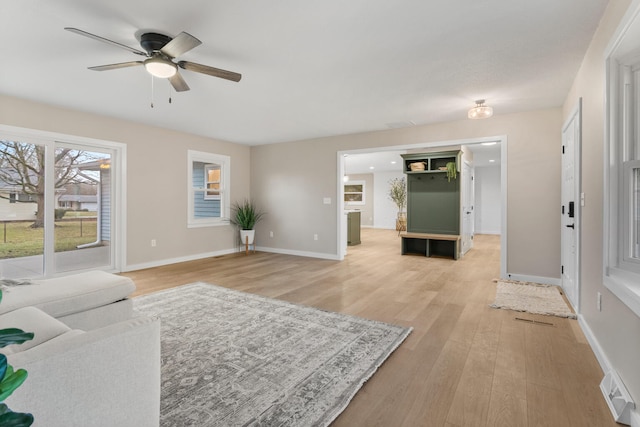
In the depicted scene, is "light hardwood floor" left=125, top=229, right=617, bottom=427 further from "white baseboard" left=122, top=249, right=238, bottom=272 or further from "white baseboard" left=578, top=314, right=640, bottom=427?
"white baseboard" left=122, top=249, right=238, bottom=272

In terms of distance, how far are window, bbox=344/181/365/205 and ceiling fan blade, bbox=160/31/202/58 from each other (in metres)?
11.4

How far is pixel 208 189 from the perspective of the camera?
649 cm

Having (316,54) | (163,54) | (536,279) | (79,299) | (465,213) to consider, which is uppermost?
(316,54)

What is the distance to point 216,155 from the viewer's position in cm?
653

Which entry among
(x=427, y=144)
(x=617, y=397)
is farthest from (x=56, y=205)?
(x=617, y=397)

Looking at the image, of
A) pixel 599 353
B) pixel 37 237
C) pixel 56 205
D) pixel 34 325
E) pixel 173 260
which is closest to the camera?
pixel 34 325

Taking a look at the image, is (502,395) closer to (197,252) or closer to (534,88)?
(534,88)

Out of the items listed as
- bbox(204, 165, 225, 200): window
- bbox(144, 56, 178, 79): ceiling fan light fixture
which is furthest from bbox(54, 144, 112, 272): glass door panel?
bbox(144, 56, 178, 79): ceiling fan light fixture

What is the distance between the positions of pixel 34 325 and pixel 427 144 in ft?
17.1

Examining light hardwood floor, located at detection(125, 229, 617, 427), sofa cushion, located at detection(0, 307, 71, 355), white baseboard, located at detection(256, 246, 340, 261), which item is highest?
sofa cushion, located at detection(0, 307, 71, 355)

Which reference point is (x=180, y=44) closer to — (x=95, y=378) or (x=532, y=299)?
(x=95, y=378)

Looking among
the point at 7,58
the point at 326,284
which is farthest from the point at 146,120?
the point at 326,284

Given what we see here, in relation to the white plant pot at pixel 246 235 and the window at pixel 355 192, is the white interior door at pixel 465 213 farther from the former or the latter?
the window at pixel 355 192

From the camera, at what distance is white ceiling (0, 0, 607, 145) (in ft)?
7.14
